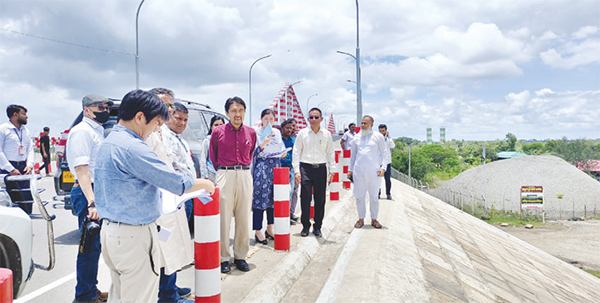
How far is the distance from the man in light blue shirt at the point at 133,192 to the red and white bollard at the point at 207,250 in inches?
29.3

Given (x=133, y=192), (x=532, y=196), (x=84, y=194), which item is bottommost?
(x=532, y=196)

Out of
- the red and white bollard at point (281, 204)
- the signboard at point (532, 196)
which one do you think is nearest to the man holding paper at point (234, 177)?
the red and white bollard at point (281, 204)

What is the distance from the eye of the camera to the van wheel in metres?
3.26

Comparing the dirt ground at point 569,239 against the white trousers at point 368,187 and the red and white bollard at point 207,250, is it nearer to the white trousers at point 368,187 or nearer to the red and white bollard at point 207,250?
the white trousers at point 368,187

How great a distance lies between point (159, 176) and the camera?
2.31 meters

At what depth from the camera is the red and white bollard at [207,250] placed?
325cm

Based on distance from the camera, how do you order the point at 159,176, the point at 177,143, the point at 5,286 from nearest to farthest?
the point at 5,286, the point at 159,176, the point at 177,143

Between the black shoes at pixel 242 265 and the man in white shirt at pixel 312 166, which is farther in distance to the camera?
the man in white shirt at pixel 312 166

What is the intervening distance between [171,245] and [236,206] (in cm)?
137

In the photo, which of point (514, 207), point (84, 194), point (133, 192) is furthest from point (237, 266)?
point (514, 207)

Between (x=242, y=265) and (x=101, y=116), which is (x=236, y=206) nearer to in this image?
(x=242, y=265)

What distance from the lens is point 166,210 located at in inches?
105

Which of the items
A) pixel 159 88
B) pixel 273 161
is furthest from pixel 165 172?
pixel 273 161

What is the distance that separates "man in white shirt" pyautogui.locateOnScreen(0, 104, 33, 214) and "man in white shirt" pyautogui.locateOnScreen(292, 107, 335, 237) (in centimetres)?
474
